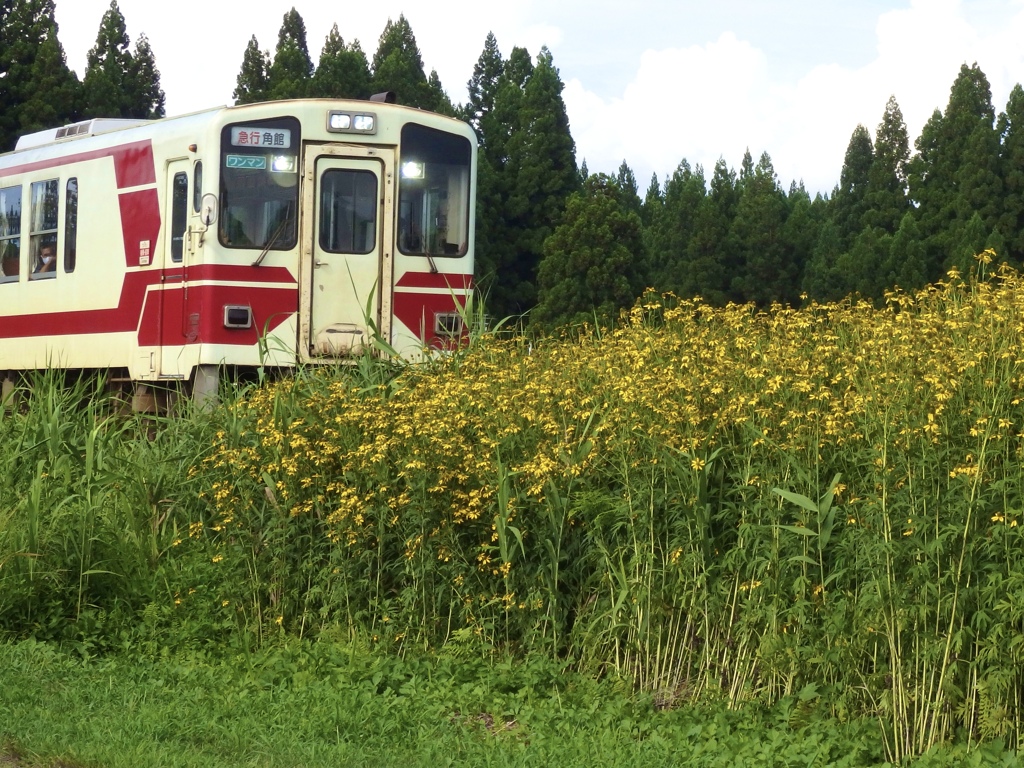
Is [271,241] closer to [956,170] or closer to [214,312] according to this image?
[214,312]

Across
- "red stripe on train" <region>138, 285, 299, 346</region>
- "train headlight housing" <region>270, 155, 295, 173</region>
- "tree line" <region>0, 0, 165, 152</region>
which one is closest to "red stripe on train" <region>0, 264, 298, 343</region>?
"red stripe on train" <region>138, 285, 299, 346</region>

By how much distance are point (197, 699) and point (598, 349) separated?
114 inches

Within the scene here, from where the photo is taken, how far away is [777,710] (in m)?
6.09

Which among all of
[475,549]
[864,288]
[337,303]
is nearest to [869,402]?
[475,549]

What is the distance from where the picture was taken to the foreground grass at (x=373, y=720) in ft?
18.0

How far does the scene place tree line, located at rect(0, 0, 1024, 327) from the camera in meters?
38.5

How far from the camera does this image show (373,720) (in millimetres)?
6113

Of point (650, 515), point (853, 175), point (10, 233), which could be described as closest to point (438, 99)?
point (853, 175)

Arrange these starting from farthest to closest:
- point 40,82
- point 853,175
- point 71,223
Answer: point 853,175, point 40,82, point 71,223

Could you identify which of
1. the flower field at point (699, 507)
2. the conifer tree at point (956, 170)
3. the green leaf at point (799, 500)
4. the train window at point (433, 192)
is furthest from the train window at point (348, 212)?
the conifer tree at point (956, 170)

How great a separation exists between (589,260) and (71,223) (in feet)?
82.5

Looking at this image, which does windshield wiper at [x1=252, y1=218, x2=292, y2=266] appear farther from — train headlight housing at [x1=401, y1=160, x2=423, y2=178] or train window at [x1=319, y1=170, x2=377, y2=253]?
train headlight housing at [x1=401, y1=160, x2=423, y2=178]

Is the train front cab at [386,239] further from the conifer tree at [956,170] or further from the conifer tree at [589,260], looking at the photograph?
the conifer tree at [956,170]

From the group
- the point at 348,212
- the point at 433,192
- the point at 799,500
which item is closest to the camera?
the point at 799,500
